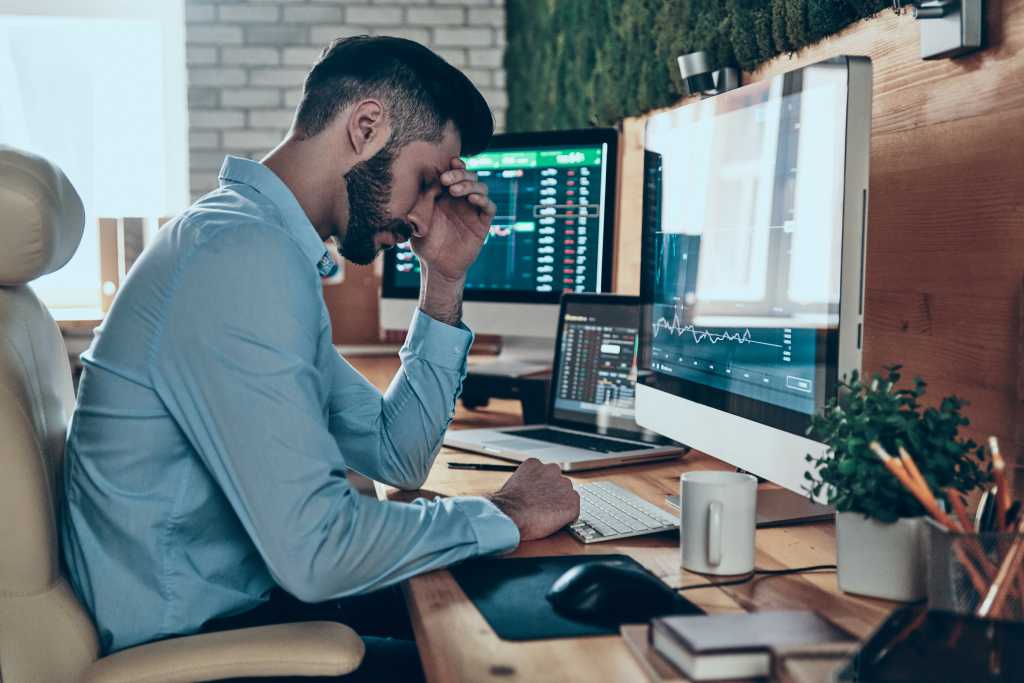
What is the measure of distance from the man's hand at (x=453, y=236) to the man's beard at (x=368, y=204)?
22 cm

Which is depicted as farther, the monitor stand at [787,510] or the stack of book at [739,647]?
the monitor stand at [787,510]

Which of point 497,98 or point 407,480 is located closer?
point 407,480

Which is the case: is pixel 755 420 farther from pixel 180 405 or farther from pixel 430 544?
pixel 180 405

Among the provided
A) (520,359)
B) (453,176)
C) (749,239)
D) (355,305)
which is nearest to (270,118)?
(355,305)

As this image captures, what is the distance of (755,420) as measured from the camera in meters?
1.18

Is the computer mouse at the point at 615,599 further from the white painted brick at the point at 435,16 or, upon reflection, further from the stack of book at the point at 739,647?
the white painted brick at the point at 435,16

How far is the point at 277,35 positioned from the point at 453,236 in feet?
9.04

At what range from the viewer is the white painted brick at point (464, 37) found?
4.00 metres

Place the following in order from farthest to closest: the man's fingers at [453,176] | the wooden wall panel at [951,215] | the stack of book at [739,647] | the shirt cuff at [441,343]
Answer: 1. the shirt cuff at [441,343]
2. the man's fingers at [453,176]
3. the wooden wall panel at [951,215]
4. the stack of book at [739,647]

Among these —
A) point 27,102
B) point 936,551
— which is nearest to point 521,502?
point 936,551

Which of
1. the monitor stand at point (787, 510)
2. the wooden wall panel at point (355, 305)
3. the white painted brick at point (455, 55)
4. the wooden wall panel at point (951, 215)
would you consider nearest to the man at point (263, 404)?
the monitor stand at point (787, 510)

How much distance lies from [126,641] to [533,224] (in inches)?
52.3

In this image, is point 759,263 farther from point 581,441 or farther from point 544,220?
point 544,220

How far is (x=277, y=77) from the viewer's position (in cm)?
403
